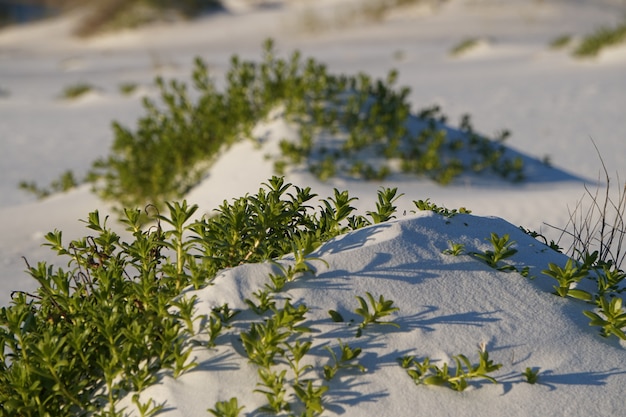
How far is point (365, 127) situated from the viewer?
20.4 feet

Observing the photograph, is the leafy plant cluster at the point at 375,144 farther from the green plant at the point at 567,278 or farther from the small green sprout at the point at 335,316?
the small green sprout at the point at 335,316

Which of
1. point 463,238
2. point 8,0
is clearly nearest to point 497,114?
point 463,238

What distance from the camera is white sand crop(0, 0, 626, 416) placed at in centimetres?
223

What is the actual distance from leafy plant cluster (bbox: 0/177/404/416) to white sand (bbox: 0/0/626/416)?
0.09 metres

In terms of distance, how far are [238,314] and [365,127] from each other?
406 cm

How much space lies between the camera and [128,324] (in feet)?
7.66

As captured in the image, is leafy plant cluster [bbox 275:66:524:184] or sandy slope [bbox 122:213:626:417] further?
leafy plant cluster [bbox 275:66:524:184]

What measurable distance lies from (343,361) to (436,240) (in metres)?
0.70

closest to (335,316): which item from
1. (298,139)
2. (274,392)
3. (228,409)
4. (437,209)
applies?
(274,392)

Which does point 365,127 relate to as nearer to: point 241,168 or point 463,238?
point 241,168

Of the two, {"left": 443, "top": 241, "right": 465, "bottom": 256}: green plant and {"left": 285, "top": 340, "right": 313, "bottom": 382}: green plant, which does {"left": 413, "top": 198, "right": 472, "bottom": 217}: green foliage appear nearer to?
{"left": 443, "top": 241, "right": 465, "bottom": 256}: green plant

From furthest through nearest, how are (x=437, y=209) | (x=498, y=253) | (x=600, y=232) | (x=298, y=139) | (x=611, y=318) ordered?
(x=298, y=139) < (x=600, y=232) < (x=437, y=209) < (x=498, y=253) < (x=611, y=318)

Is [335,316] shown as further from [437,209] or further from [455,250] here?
[437,209]

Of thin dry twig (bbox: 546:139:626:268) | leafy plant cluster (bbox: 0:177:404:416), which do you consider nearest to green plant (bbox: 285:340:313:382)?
leafy plant cluster (bbox: 0:177:404:416)
